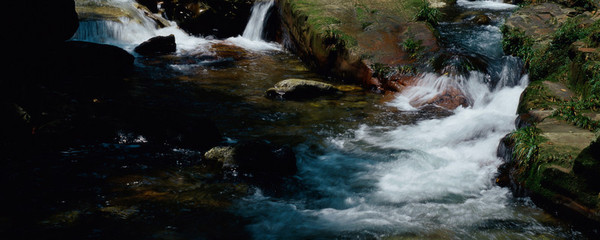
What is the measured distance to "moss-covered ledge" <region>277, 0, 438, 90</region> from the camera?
1077 cm

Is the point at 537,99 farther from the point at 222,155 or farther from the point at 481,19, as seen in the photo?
the point at 481,19

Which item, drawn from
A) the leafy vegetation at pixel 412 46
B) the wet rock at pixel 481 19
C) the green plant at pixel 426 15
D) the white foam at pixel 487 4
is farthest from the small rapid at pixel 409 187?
the white foam at pixel 487 4

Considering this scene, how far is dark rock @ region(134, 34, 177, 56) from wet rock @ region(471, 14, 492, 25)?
32.8ft

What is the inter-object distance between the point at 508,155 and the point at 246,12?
13.3 meters

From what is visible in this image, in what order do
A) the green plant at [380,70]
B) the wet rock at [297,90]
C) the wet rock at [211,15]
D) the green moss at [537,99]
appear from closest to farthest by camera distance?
the green moss at [537,99]
the wet rock at [297,90]
the green plant at [380,70]
the wet rock at [211,15]

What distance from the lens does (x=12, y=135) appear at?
6.09m

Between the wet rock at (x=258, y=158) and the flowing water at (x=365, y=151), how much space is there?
275 mm

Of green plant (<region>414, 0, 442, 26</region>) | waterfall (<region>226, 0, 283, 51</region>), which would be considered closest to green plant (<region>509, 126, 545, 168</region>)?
green plant (<region>414, 0, 442, 26</region>)

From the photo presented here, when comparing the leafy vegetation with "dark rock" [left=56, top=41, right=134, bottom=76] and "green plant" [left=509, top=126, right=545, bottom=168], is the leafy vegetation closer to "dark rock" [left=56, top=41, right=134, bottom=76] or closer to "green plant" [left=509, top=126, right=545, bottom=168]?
"green plant" [left=509, top=126, right=545, bottom=168]

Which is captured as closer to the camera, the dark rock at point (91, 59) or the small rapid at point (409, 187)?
the small rapid at point (409, 187)

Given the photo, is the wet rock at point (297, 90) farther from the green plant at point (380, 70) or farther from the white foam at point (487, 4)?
the white foam at point (487, 4)

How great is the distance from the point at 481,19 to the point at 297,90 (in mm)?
7804

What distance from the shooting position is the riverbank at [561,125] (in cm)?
487

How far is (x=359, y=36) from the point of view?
11.6 meters
